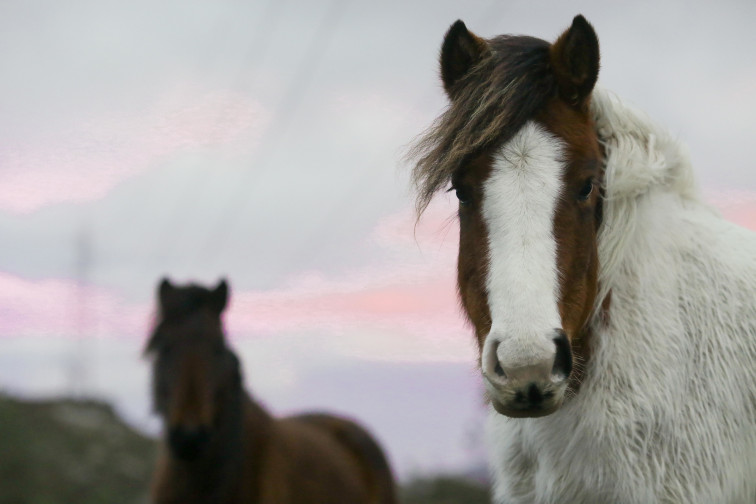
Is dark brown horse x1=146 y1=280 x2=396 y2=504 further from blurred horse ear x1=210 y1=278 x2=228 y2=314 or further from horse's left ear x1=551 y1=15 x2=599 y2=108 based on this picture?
horse's left ear x1=551 y1=15 x2=599 y2=108

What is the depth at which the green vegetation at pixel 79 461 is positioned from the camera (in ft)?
35.7

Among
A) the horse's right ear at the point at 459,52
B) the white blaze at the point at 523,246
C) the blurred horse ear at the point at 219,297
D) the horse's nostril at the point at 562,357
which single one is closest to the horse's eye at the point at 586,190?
the white blaze at the point at 523,246

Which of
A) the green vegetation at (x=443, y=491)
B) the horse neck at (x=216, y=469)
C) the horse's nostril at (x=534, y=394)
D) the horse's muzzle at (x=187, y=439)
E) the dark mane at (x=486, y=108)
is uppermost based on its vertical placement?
the dark mane at (x=486, y=108)

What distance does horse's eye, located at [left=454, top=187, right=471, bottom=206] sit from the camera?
309cm

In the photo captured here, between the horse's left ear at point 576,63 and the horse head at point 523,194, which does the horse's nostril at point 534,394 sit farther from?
the horse's left ear at point 576,63

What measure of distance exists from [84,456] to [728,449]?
12.2 meters

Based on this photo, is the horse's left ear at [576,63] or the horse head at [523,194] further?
the horse's left ear at [576,63]

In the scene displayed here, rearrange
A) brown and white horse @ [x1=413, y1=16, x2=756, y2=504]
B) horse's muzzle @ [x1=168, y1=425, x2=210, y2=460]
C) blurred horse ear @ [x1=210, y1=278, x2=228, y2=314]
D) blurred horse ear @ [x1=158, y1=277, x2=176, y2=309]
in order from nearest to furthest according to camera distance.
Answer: brown and white horse @ [x1=413, y1=16, x2=756, y2=504] → horse's muzzle @ [x1=168, y1=425, x2=210, y2=460] → blurred horse ear @ [x1=158, y1=277, x2=176, y2=309] → blurred horse ear @ [x1=210, y1=278, x2=228, y2=314]

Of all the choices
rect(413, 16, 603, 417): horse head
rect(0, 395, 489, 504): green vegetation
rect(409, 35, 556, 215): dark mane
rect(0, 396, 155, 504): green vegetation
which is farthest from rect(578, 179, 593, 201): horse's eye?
rect(0, 396, 155, 504): green vegetation

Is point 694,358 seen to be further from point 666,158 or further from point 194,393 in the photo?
point 194,393

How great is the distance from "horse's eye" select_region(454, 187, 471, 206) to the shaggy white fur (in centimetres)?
66

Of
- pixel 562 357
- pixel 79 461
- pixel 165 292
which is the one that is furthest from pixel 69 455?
pixel 562 357

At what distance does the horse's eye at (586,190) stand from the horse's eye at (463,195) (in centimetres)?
48

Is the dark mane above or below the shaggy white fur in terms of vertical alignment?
above
